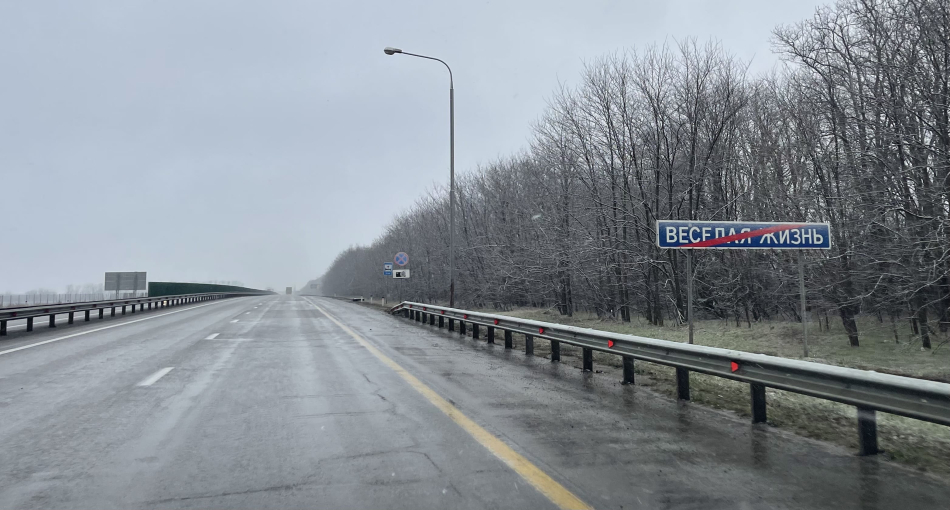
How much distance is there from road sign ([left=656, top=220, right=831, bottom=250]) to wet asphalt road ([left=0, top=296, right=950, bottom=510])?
3303 mm

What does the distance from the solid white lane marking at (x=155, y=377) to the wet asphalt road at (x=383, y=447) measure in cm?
5

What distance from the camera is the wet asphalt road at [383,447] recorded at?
3.98 metres

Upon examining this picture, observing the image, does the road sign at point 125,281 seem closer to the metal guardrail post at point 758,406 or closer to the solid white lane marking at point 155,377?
the solid white lane marking at point 155,377

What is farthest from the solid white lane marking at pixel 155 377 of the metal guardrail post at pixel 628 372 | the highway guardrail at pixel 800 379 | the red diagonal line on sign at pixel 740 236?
the red diagonal line on sign at pixel 740 236

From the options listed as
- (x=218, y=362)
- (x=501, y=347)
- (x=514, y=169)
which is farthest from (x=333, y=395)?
(x=514, y=169)

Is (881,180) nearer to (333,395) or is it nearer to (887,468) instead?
(887,468)

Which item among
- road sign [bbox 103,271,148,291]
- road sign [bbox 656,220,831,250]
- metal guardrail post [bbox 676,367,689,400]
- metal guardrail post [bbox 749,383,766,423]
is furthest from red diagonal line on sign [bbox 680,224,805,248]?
road sign [bbox 103,271,148,291]

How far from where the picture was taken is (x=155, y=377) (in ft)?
29.2

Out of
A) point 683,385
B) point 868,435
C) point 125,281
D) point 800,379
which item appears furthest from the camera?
point 125,281

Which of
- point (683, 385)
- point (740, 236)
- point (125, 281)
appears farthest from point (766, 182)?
point (125, 281)

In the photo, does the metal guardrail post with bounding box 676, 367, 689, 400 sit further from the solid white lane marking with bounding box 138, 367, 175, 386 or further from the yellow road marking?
the solid white lane marking with bounding box 138, 367, 175, 386

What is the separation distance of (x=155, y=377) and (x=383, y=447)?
554cm

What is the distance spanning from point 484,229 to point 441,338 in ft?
100

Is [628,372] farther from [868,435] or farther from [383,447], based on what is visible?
[383,447]
